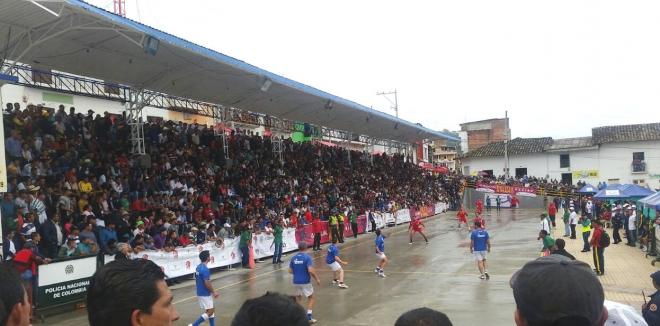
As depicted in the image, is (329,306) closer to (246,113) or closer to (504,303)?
(504,303)

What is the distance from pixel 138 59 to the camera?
1880 centimetres

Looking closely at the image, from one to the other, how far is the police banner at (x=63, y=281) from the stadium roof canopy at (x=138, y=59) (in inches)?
219

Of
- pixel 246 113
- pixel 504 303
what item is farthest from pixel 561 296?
pixel 246 113

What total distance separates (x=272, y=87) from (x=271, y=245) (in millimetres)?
7717

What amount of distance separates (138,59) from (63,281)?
9.07 metres

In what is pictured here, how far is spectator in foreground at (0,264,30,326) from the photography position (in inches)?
90.9

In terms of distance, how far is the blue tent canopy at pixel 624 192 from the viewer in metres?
25.9

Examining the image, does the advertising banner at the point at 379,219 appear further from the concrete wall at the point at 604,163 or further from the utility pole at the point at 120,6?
the concrete wall at the point at 604,163

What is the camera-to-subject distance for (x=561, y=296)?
214 cm

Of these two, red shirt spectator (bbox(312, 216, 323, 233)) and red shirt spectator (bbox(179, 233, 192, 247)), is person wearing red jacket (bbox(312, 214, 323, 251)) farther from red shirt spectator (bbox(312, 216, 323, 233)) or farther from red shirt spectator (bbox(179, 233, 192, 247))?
red shirt spectator (bbox(179, 233, 192, 247))

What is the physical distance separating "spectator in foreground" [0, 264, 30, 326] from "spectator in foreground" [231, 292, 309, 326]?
1.07 meters

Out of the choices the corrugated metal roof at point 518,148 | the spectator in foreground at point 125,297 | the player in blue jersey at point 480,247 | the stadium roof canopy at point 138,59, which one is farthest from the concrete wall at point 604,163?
the spectator in foreground at point 125,297

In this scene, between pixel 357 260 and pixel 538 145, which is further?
pixel 538 145

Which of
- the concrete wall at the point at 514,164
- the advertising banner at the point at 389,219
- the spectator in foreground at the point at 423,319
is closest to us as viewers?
the spectator in foreground at the point at 423,319
